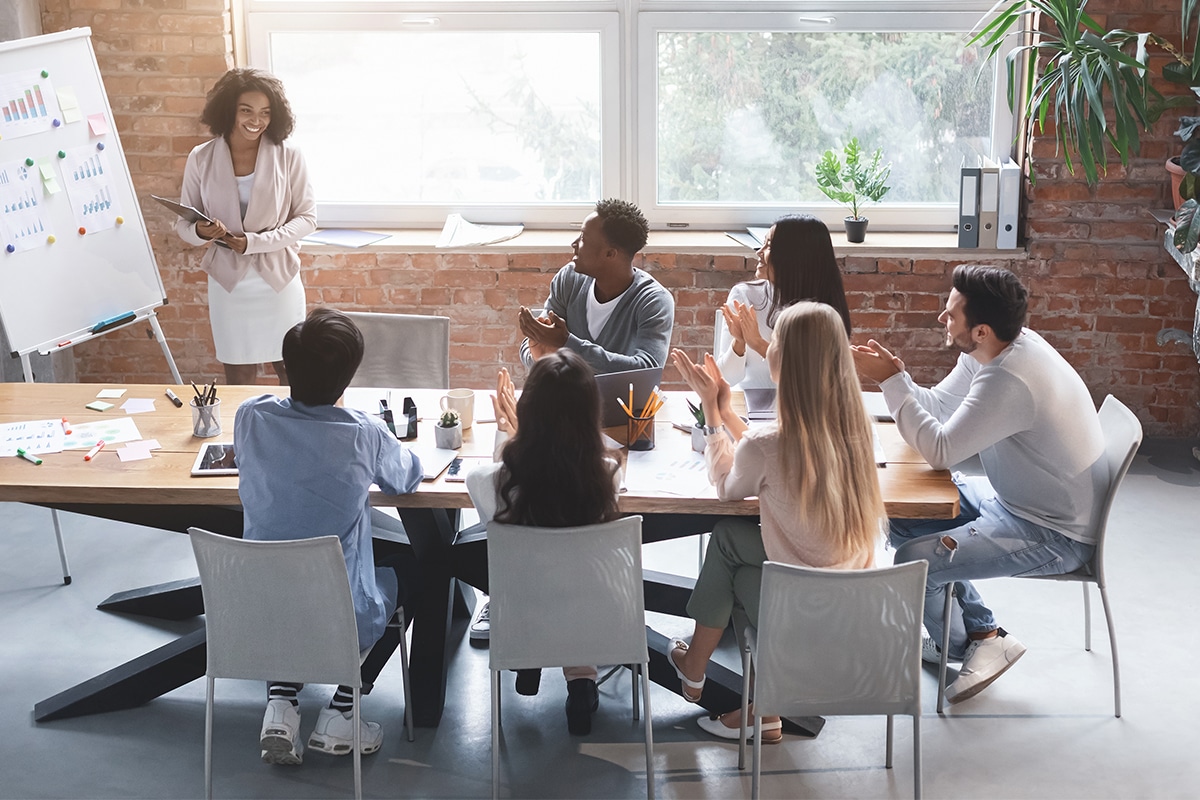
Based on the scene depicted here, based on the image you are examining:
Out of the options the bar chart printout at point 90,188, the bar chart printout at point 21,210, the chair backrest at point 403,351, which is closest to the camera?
the chair backrest at point 403,351

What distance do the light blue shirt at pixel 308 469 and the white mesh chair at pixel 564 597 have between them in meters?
0.40

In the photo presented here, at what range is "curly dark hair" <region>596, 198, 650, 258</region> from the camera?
3766mm

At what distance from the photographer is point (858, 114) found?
536cm

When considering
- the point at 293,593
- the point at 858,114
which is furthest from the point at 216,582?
the point at 858,114

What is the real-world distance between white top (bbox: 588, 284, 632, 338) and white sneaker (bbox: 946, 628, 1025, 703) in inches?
59.3

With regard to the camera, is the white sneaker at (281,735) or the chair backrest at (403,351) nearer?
the white sneaker at (281,735)

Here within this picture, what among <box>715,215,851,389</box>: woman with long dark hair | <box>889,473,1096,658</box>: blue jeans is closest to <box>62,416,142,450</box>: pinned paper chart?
<box>715,215,851,389</box>: woman with long dark hair

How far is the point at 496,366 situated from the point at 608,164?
1059mm

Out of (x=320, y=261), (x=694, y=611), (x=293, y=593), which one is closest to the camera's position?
(x=293, y=593)

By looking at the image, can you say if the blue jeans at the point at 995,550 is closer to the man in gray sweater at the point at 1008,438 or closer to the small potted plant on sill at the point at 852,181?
the man in gray sweater at the point at 1008,438

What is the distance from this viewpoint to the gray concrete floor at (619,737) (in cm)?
296

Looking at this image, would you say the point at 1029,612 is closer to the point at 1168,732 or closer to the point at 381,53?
the point at 1168,732

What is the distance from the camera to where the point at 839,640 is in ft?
Answer: 8.31

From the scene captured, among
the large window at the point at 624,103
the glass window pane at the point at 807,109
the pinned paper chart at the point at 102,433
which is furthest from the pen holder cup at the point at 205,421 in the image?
the glass window pane at the point at 807,109
